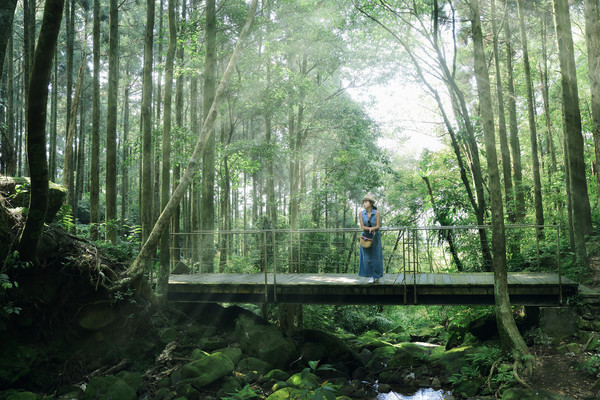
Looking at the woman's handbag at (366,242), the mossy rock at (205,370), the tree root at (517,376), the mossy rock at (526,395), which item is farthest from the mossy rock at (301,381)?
the tree root at (517,376)

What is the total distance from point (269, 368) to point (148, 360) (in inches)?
89.2

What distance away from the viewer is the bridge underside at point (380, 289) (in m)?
7.29

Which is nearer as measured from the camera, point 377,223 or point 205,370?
point 205,370

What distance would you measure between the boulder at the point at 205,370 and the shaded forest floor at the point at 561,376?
4779 millimetres

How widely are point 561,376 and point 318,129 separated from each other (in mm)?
13152

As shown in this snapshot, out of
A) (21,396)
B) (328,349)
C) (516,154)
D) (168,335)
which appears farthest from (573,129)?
(21,396)

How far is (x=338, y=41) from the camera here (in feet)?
54.3

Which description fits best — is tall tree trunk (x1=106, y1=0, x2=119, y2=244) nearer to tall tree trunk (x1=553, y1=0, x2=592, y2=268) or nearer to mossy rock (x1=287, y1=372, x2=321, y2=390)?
mossy rock (x1=287, y1=372, x2=321, y2=390)

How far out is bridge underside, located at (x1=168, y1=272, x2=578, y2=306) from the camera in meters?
7.29

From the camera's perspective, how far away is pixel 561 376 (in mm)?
5887

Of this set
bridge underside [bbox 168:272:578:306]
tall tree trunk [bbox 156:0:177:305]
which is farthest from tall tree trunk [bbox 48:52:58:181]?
bridge underside [bbox 168:272:578:306]

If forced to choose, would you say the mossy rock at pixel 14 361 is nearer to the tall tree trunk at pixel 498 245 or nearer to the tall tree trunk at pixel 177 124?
the tall tree trunk at pixel 177 124

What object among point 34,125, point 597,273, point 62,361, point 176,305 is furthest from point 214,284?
point 597,273

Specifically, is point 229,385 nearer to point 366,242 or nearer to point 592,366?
point 366,242
